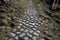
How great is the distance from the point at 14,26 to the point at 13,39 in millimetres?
1333

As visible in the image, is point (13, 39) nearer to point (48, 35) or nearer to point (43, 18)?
point (48, 35)

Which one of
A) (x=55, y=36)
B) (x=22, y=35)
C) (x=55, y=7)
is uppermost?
(x=55, y=7)

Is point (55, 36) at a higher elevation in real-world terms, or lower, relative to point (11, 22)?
lower

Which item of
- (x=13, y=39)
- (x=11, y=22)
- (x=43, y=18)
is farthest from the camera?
(x=43, y=18)

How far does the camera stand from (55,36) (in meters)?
6.21

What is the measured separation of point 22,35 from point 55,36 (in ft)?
6.73

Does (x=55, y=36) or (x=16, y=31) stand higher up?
(x=16, y=31)

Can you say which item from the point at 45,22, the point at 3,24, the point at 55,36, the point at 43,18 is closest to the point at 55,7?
the point at 43,18

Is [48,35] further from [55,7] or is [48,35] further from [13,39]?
[55,7]

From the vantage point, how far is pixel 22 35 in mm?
5375

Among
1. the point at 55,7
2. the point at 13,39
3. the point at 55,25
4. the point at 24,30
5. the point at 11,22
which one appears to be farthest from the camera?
the point at 55,7

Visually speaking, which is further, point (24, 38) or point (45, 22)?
point (45, 22)

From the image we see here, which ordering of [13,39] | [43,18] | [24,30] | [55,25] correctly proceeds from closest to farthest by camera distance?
[13,39] → [24,30] → [55,25] → [43,18]

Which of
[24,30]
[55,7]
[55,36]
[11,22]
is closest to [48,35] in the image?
[55,36]
